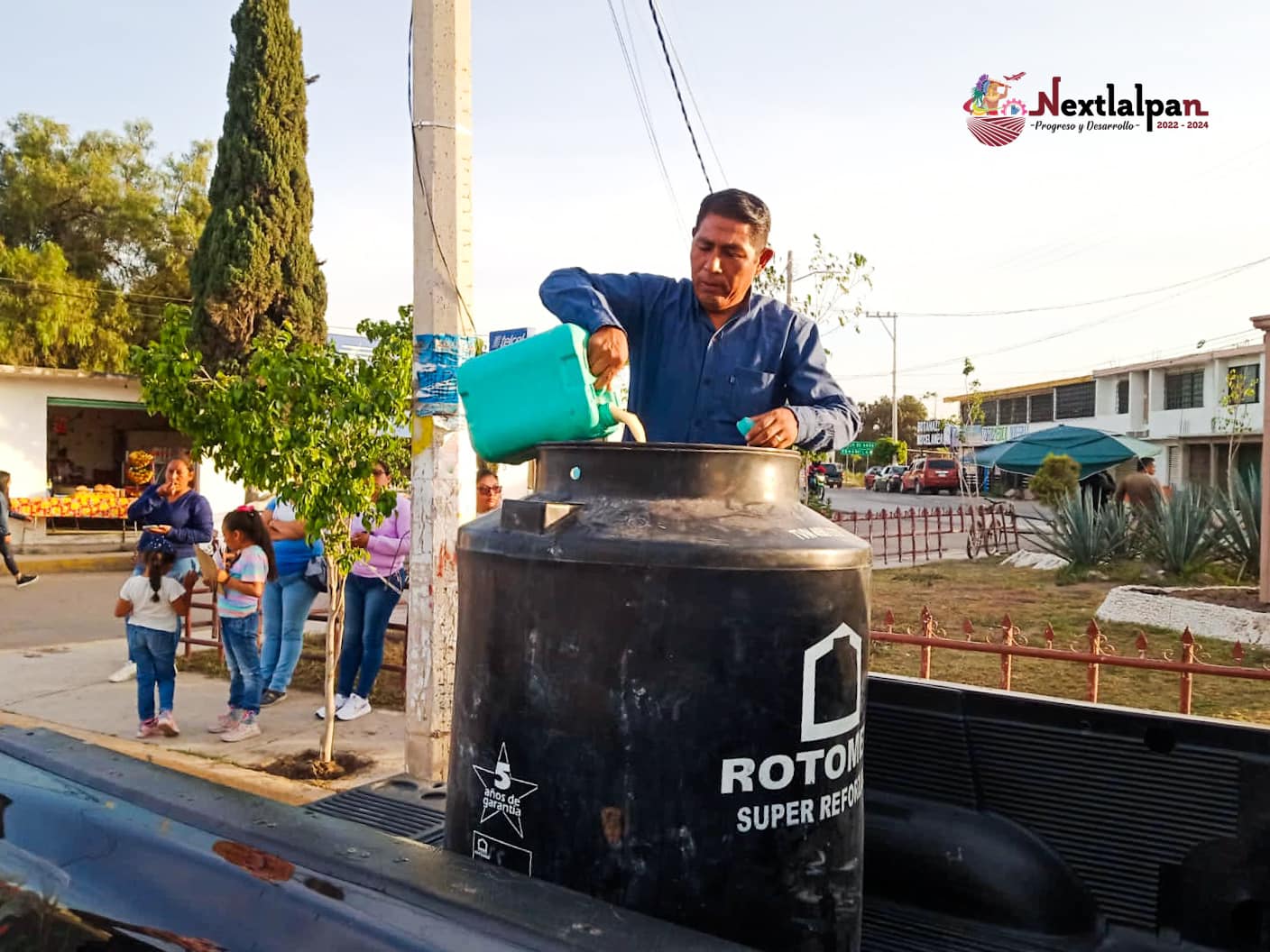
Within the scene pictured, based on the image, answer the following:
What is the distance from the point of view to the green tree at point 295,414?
5.41 metres

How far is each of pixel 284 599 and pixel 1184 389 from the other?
42.2 m

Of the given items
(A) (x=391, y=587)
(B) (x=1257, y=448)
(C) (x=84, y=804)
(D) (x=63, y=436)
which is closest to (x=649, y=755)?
(C) (x=84, y=804)

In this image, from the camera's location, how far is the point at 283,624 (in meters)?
7.20

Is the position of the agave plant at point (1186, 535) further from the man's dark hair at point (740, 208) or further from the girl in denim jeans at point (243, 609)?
the man's dark hair at point (740, 208)

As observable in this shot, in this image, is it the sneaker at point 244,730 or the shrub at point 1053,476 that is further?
the shrub at point 1053,476

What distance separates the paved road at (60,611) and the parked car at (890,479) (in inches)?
1480

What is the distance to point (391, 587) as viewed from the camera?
6844 mm

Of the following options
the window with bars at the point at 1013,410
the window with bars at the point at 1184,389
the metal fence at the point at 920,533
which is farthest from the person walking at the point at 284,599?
the window with bars at the point at 1013,410

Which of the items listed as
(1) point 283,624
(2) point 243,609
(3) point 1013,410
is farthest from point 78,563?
(3) point 1013,410

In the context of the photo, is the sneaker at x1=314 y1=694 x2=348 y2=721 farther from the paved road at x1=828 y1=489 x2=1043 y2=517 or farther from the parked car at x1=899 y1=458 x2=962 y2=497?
the parked car at x1=899 y1=458 x2=962 y2=497

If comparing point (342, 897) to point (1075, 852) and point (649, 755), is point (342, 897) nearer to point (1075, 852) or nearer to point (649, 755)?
point (649, 755)

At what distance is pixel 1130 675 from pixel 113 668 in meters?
8.53

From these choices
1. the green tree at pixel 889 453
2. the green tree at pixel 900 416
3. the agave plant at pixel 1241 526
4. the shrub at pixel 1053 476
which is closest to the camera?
the agave plant at pixel 1241 526

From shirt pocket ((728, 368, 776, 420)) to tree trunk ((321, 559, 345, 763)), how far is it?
14.0 feet
